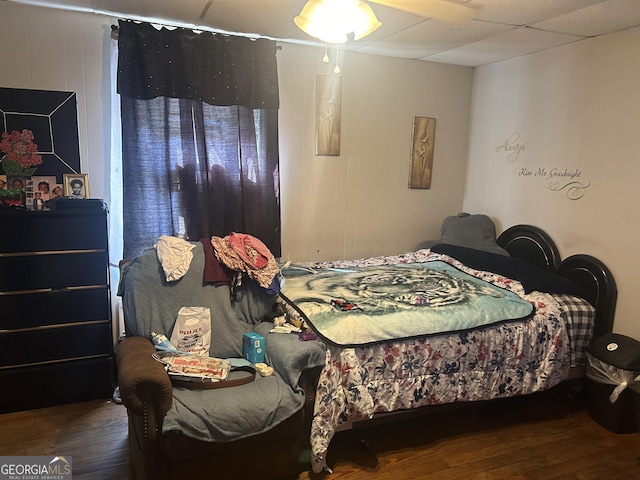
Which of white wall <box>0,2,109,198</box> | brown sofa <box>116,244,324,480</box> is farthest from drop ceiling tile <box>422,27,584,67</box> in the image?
white wall <box>0,2,109,198</box>

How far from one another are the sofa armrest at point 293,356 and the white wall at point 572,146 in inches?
80.8

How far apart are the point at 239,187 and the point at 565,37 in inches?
94.9

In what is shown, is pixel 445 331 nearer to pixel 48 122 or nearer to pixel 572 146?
pixel 572 146

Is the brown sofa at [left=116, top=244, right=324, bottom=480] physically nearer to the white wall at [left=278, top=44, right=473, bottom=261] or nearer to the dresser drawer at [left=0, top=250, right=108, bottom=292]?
the dresser drawer at [left=0, top=250, right=108, bottom=292]

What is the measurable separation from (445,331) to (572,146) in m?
1.73

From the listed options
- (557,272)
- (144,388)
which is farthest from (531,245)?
(144,388)

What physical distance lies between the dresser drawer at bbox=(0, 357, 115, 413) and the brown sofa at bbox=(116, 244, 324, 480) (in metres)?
0.61

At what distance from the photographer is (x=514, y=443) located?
8.50 feet

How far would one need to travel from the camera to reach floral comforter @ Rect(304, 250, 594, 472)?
2.30 meters

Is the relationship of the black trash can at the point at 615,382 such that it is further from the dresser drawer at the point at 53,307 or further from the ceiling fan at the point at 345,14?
the dresser drawer at the point at 53,307

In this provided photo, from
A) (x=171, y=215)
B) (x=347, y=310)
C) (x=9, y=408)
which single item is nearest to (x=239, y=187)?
(x=171, y=215)

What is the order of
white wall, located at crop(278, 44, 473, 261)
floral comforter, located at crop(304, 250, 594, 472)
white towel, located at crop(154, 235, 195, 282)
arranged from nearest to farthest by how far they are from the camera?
floral comforter, located at crop(304, 250, 594, 472)
white towel, located at crop(154, 235, 195, 282)
white wall, located at crop(278, 44, 473, 261)

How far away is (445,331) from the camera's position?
253 cm

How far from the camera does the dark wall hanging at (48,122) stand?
2824 millimetres
